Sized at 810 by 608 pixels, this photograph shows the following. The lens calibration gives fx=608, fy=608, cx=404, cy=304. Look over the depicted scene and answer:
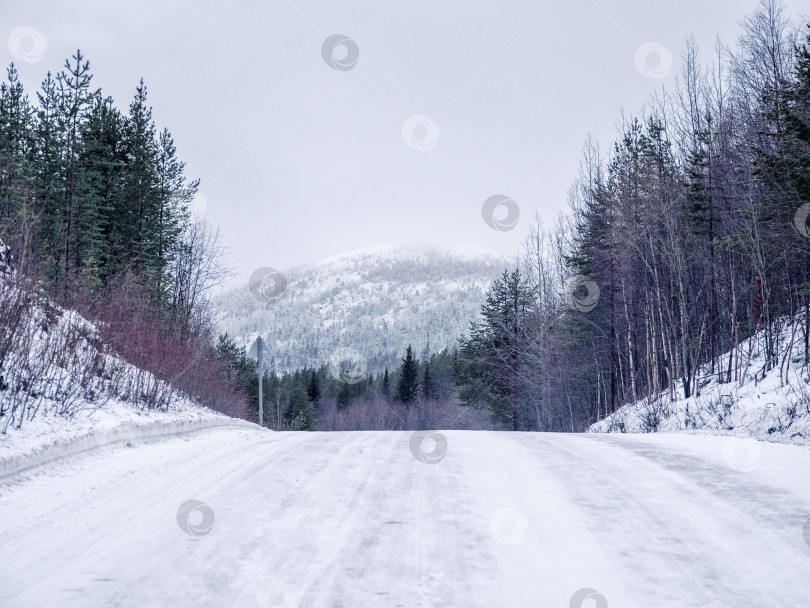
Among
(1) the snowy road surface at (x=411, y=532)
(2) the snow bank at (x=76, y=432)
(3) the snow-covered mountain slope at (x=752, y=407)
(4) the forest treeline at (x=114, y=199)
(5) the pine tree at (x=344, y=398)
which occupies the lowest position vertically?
(1) the snowy road surface at (x=411, y=532)

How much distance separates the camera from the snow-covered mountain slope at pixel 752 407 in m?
9.26

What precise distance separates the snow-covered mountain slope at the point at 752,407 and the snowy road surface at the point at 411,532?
2.48 metres

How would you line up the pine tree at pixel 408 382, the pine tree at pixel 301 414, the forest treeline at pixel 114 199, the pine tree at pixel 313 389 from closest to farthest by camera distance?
the forest treeline at pixel 114 199 → the pine tree at pixel 301 414 → the pine tree at pixel 408 382 → the pine tree at pixel 313 389

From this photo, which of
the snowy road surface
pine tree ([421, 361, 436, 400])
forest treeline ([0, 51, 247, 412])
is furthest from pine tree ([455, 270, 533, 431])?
pine tree ([421, 361, 436, 400])

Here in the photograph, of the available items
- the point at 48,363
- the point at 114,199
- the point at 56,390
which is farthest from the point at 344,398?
the point at 56,390

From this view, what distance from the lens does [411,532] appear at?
4328 millimetres

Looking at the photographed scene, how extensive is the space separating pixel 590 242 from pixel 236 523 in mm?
29455

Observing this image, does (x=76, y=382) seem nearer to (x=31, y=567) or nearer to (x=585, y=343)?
(x=31, y=567)

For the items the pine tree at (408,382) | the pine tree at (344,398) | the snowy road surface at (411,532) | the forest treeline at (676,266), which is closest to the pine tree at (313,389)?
the pine tree at (344,398)

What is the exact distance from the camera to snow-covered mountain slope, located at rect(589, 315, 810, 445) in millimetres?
9258

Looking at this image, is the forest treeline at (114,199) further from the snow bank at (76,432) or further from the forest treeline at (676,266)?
the forest treeline at (676,266)

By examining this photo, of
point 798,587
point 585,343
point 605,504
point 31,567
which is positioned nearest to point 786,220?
point 605,504

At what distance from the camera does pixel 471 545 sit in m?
4.05

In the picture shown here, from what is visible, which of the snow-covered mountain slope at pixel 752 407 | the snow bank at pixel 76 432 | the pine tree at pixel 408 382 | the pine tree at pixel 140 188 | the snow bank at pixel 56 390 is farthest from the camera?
the pine tree at pixel 408 382
